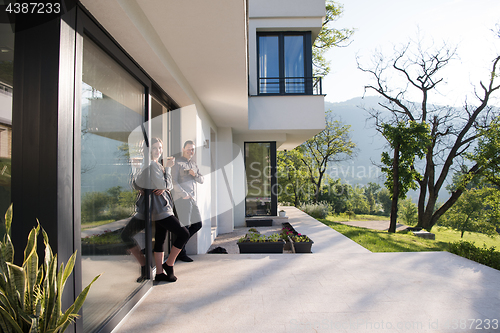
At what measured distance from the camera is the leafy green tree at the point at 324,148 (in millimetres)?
19969

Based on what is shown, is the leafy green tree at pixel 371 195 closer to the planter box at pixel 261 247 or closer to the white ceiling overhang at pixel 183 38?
the planter box at pixel 261 247

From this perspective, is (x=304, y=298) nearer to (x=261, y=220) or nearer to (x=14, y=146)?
(x=14, y=146)

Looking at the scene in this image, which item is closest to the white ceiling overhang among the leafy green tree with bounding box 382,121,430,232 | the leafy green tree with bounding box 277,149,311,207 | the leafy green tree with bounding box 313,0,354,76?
the leafy green tree with bounding box 382,121,430,232

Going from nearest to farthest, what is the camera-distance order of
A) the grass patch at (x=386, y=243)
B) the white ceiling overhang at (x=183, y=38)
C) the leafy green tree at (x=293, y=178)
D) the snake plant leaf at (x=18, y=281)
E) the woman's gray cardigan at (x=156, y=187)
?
the snake plant leaf at (x=18, y=281), the white ceiling overhang at (x=183, y=38), the woman's gray cardigan at (x=156, y=187), the grass patch at (x=386, y=243), the leafy green tree at (x=293, y=178)

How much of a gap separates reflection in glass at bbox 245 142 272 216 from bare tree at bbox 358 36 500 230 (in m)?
8.41

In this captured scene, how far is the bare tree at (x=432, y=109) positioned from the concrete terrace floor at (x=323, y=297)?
12.5 metres

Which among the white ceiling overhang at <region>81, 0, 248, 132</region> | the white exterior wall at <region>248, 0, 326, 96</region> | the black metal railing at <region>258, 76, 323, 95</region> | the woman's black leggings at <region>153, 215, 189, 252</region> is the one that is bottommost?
the woman's black leggings at <region>153, 215, 189, 252</region>

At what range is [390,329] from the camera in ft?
7.34

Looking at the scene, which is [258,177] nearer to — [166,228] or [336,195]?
[166,228]

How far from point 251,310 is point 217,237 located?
5.01 metres

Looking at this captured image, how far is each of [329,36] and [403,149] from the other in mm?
9566

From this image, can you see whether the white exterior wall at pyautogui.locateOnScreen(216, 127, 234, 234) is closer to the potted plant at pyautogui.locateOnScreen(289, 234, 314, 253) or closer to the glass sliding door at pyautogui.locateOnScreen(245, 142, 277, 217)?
the glass sliding door at pyautogui.locateOnScreen(245, 142, 277, 217)

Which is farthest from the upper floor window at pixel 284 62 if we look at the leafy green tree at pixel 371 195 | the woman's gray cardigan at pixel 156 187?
the leafy green tree at pixel 371 195

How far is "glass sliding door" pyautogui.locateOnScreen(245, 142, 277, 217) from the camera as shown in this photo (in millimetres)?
9281
